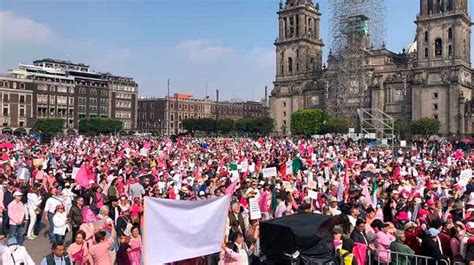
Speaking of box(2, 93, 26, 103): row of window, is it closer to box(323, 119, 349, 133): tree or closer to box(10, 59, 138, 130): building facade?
box(10, 59, 138, 130): building facade

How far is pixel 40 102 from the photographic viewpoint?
11512cm

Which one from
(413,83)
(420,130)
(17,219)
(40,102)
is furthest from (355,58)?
(17,219)


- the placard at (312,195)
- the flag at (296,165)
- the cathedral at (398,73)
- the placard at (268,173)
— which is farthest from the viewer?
the cathedral at (398,73)

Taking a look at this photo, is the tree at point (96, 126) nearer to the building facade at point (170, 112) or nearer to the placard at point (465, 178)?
the building facade at point (170, 112)

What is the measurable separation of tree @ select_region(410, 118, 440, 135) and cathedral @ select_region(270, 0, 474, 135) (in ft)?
14.7

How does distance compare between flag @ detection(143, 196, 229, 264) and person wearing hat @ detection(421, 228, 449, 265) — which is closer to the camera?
flag @ detection(143, 196, 229, 264)

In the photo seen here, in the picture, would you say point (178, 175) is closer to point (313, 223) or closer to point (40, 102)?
point (313, 223)

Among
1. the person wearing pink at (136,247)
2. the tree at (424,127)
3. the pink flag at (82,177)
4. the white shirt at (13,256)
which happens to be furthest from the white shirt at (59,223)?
the tree at (424,127)

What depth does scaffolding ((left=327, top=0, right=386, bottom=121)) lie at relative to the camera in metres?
83.6

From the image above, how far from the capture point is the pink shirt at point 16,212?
41.5 ft

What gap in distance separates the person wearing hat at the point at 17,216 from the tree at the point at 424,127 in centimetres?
7157

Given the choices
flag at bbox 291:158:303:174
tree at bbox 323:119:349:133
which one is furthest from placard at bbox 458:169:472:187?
tree at bbox 323:119:349:133

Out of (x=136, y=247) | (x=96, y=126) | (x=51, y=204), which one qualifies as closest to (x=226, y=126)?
(x=96, y=126)

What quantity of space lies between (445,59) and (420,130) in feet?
44.6
